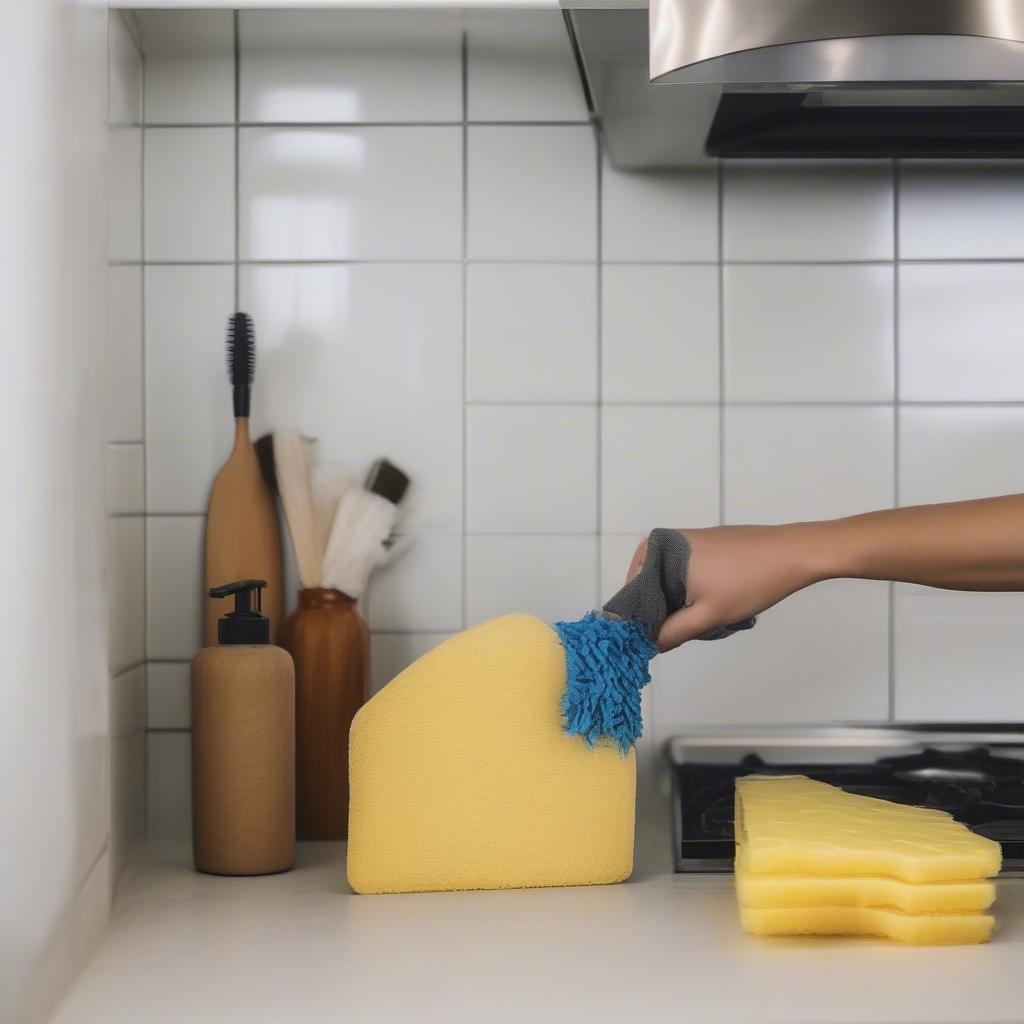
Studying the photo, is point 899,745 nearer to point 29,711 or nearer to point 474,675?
point 474,675

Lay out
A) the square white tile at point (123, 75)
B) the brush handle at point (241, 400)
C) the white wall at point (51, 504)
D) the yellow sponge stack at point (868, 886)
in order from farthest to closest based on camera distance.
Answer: the brush handle at point (241, 400)
the square white tile at point (123, 75)
the yellow sponge stack at point (868, 886)
the white wall at point (51, 504)

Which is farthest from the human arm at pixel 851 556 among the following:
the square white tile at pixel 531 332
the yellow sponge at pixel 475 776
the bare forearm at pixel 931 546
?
the square white tile at pixel 531 332

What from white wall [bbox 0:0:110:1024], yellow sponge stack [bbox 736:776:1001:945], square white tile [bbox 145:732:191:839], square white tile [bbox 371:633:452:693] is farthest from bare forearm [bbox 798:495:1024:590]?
square white tile [bbox 145:732:191:839]

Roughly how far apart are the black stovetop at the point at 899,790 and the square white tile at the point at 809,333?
34cm

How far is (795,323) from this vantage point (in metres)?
1.16

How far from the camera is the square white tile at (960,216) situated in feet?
3.78

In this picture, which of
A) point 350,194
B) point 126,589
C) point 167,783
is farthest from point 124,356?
point 167,783

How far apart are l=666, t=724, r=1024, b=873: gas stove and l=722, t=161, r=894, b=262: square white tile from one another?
1.48 ft

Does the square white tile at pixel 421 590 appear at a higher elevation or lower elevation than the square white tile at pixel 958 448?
lower

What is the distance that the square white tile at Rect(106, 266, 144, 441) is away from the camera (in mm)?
898

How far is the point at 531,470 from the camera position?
1.15 meters

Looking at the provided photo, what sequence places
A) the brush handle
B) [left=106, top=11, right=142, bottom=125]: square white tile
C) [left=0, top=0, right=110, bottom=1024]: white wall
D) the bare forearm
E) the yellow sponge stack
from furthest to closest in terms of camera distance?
1. the brush handle
2. [left=106, top=11, right=142, bottom=125]: square white tile
3. the bare forearm
4. the yellow sponge stack
5. [left=0, top=0, right=110, bottom=1024]: white wall

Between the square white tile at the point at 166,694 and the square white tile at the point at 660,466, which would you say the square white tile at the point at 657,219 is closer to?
the square white tile at the point at 660,466

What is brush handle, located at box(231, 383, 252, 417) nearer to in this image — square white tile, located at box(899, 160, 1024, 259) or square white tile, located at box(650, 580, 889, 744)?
square white tile, located at box(650, 580, 889, 744)
